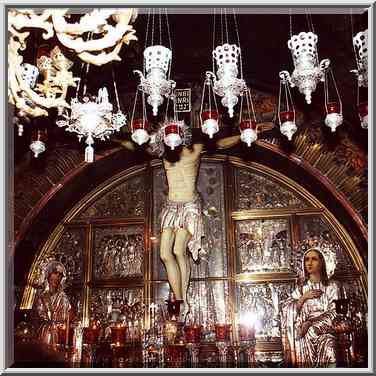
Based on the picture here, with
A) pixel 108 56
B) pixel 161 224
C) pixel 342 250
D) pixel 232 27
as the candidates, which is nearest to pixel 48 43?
pixel 108 56

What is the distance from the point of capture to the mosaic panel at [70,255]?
381 inches

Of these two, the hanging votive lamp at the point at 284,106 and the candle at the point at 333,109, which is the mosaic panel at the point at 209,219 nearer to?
the hanging votive lamp at the point at 284,106

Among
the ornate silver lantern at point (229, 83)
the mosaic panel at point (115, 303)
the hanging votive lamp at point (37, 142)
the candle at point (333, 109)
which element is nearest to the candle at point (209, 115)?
the ornate silver lantern at point (229, 83)

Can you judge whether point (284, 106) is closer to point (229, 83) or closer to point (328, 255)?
point (328, 255)

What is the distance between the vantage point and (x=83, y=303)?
9547 millimetres

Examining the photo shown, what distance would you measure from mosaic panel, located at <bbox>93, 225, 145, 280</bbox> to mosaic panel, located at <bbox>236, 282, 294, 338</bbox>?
1.83 metres

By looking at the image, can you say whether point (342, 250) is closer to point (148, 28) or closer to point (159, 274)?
point (159, 274)

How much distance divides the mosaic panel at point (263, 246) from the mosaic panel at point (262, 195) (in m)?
0.29

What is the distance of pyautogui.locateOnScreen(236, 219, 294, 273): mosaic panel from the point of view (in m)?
9.44

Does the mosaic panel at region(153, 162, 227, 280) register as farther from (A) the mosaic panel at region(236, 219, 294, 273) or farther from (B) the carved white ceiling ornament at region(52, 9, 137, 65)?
(B) the carved white ceiling ornament at region(52, 9, 137, 65)

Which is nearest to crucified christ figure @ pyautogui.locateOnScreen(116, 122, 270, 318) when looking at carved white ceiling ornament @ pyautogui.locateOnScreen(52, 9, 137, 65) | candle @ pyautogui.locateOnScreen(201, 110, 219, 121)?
candle @ pyautogui.locateOnScreen(201, 110, 219, 121)

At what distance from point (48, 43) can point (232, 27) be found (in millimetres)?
3186

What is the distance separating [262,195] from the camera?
9.82 metres

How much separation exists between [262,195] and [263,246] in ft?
3.03
